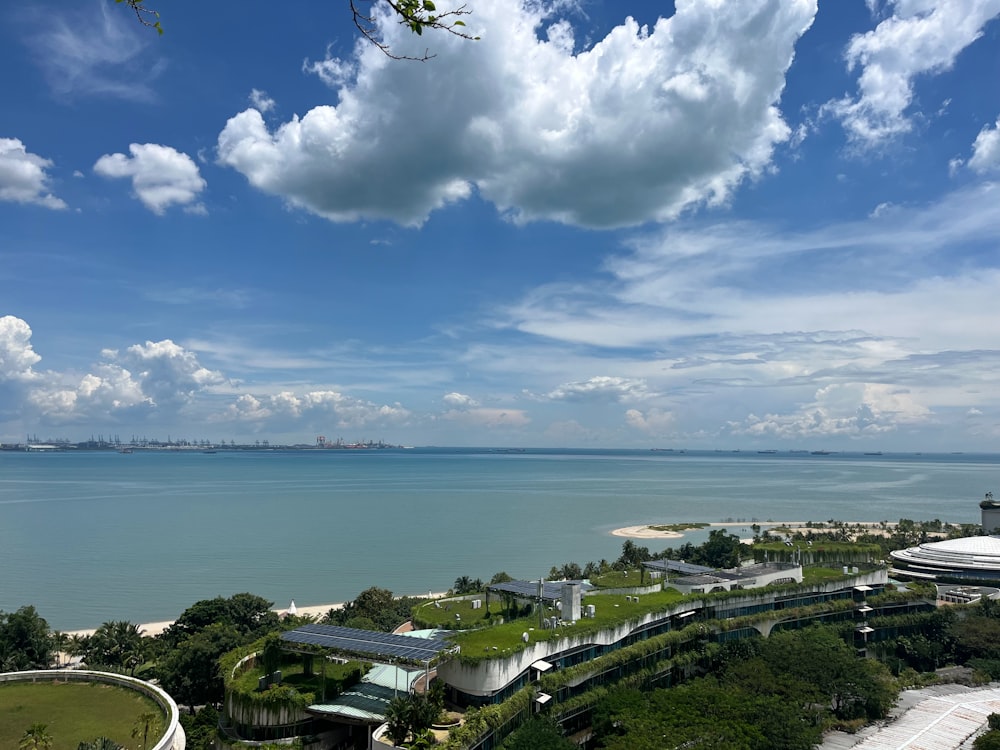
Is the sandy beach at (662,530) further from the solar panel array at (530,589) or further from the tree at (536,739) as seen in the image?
the tree at (536,739)

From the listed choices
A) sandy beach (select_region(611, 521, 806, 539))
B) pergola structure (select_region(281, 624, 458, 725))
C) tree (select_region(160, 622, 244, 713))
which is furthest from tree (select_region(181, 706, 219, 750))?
sandy beach (select_region(611, 521, 806, 539))

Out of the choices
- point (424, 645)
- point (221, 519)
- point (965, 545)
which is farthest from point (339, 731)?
point (221, 519)

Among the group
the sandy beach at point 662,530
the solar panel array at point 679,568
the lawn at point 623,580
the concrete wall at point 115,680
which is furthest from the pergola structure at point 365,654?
the sandy beach at point 662,530

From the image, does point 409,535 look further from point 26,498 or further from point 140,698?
point 26,498

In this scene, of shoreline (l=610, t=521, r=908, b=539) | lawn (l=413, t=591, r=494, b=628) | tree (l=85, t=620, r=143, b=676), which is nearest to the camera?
lawn (l=413, t=591, r=494, b=628)

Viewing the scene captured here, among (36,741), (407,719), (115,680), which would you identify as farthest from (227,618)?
(407,719)

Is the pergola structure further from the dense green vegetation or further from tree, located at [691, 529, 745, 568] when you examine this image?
tree, located at [691, 529, 745, 568]
